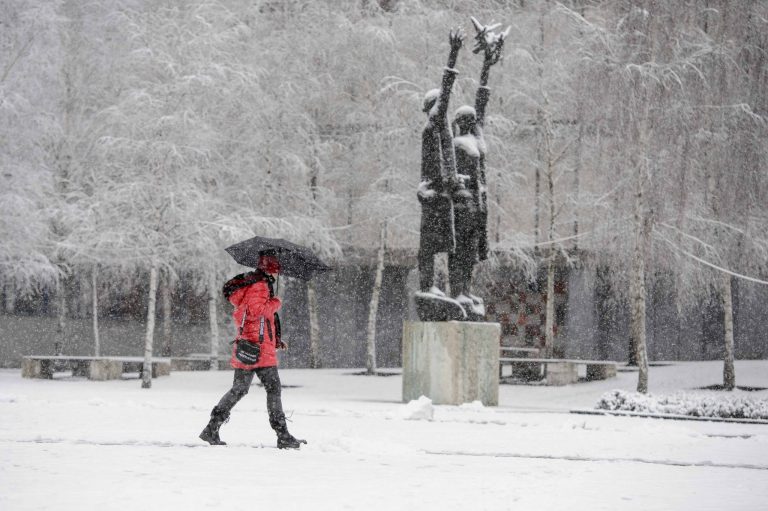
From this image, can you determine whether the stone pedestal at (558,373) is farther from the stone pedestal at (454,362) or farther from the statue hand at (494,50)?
the statue hand at (494,50)

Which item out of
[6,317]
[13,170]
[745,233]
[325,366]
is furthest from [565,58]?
[6,317]

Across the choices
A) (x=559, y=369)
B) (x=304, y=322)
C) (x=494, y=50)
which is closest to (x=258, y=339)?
(x=494, y=50)

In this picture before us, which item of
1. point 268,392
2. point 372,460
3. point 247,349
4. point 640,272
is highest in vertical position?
point 640,272

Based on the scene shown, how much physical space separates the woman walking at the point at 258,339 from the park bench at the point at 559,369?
12584 mm

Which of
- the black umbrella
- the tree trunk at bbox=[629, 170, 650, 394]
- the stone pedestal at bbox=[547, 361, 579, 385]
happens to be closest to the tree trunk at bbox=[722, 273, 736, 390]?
the tree trunk at bbox=[629, 170, 650, 394]

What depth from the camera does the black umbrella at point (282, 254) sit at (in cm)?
960

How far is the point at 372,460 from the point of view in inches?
346

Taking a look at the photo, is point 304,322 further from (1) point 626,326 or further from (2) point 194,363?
(1) point 626,326

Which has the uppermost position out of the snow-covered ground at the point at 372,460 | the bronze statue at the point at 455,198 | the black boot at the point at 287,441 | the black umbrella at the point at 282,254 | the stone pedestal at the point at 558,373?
the bronze statue at the point at 455,198

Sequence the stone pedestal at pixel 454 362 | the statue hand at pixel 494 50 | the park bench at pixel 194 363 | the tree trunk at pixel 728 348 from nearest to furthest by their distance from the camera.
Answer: the stone pedestal at pixel 454 362 < the statue hand at pixel 494 50 < the tree trunk at pixel 728 348 < the park bench at pixel 194 363

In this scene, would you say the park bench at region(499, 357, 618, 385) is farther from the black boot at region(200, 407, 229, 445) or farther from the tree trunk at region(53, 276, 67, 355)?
the black boot at region(200, 407, 229, 445)

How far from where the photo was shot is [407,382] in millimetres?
16828

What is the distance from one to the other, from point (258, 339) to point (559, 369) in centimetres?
1374

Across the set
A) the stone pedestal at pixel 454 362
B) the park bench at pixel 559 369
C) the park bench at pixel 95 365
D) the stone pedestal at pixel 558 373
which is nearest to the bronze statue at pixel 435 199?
the stone pedestal at pixel 454 362
